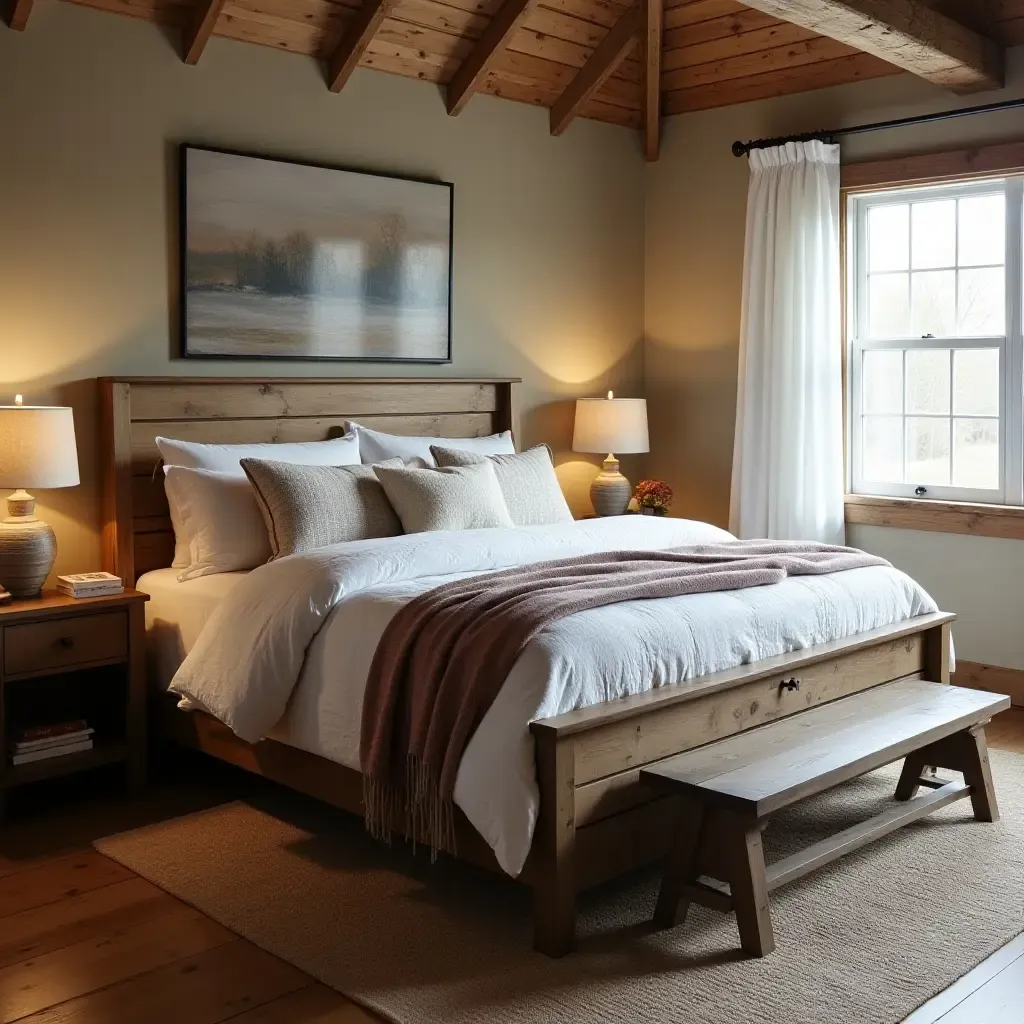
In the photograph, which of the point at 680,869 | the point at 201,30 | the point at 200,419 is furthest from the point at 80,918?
the point at 201,30

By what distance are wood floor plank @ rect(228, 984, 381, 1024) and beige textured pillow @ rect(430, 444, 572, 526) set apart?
85.9 inches

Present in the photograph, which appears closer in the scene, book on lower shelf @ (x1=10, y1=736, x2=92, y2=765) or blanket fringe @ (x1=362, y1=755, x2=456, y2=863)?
blanket fringe @ (x1=362, y1=755, x2=456, y2=863)

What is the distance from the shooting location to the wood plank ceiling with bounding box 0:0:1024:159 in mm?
4223

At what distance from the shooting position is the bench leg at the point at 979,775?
352cm

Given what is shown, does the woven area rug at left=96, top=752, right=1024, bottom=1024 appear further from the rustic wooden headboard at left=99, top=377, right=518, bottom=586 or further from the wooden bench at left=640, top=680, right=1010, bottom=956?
the rustic wooden headboard at left=99, top=377, right=518, bottom=586

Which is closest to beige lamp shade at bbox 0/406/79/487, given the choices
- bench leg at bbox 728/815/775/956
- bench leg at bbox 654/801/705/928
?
bench leg at bbox 654/801/705/928

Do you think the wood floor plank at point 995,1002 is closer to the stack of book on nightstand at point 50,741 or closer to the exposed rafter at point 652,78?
the stack of book on nightstand at point 50,741

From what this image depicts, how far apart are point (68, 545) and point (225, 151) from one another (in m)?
1.51

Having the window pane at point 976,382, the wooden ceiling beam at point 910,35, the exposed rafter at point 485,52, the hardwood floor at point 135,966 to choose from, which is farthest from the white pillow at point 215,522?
the window pane at point 976,382

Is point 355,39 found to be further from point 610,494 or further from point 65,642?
point 65,642

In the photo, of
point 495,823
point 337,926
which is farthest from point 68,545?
point 495,823

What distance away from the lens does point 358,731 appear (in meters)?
3.16

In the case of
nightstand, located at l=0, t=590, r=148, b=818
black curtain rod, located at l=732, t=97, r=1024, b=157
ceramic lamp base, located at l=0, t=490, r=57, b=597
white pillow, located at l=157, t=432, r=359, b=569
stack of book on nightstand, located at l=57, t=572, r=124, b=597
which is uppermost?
black curtain rod, located at l=732, t=97, r=1024, b=157

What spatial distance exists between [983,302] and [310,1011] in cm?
387
